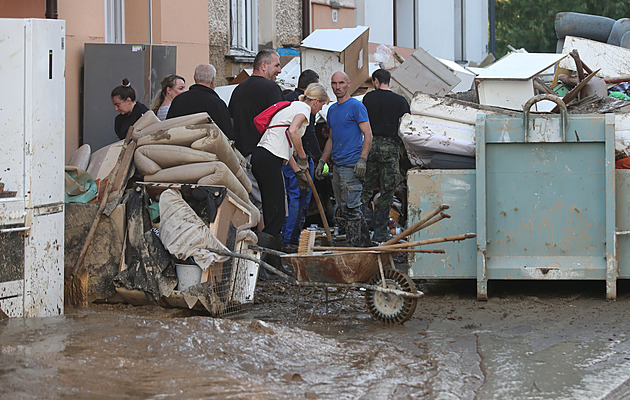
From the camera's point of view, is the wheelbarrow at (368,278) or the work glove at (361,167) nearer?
the wheelbarrow at (368,278)

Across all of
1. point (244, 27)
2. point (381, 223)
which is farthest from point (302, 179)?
point (244, 27)

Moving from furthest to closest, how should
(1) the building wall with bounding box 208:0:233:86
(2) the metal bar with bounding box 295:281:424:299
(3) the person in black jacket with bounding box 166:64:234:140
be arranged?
(1) the building wall with bounding box 208:0:233:86, (3) the person in black jacket with bounding box 166:64:234:140, (2) the metal bar with bounding box 295:281:424:299

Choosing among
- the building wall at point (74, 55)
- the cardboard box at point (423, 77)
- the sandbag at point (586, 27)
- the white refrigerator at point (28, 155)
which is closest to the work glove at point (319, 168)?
the building wall at point (74, 55)

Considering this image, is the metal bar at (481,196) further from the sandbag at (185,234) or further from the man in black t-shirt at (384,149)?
the man in black t-shirt at (384,149)

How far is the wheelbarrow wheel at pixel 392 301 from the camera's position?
19.4 feet

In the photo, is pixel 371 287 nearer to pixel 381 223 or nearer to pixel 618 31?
pixel 381 223

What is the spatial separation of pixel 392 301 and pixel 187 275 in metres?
1.45

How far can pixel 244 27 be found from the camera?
535 inches

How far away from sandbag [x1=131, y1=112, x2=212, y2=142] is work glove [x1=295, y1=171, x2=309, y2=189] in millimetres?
1637

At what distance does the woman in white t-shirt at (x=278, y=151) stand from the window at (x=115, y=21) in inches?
146

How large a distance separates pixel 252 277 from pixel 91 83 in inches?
143

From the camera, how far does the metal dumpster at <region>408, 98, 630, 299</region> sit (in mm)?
6629

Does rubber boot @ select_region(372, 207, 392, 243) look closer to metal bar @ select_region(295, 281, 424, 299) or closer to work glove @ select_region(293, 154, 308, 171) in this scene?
work glove @ select_region(293, 154, 308, 171)

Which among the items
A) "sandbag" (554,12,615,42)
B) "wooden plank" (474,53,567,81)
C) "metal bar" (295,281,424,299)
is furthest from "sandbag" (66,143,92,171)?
"sandbag" (554,12,615,42)
